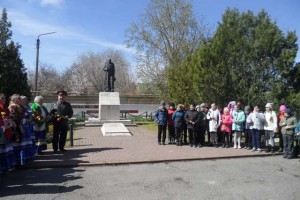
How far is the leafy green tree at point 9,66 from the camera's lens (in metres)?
17.3

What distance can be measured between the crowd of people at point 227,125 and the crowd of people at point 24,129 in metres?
3.70

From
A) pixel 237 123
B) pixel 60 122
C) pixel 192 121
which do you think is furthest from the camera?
pixel 192 121

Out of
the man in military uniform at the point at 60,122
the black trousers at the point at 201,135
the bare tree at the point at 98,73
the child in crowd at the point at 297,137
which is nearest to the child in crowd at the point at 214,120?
the black trousers at the point at 201,135

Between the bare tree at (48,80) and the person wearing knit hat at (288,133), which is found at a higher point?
the bare tree at (48,80)

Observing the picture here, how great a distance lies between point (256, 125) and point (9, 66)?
12.6m

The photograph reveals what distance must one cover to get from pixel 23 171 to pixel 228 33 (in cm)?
1017

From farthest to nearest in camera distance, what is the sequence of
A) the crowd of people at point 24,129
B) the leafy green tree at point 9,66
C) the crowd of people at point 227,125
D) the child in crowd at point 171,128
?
1. the leafy green tree at point 9,66
2. the child in crowd at point 171,128
3. the crowd of people at point 227,125
4. the crowd of people at point 24,129

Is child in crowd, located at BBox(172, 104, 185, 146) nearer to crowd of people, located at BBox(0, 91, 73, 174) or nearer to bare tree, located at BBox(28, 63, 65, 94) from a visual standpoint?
crowd of people, located at BBox(0, 91, 73, 174)

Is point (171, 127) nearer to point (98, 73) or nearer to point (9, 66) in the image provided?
point (9, 66)

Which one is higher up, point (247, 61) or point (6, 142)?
point (247, 61)

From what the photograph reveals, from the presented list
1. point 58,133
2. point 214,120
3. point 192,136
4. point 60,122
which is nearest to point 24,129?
point 60,122

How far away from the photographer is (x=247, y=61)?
14.4 metres

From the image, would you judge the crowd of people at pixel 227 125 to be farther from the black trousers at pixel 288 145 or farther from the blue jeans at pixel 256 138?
the black trousers at pixel 288 145

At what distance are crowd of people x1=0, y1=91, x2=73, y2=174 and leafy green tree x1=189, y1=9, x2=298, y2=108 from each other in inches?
267
